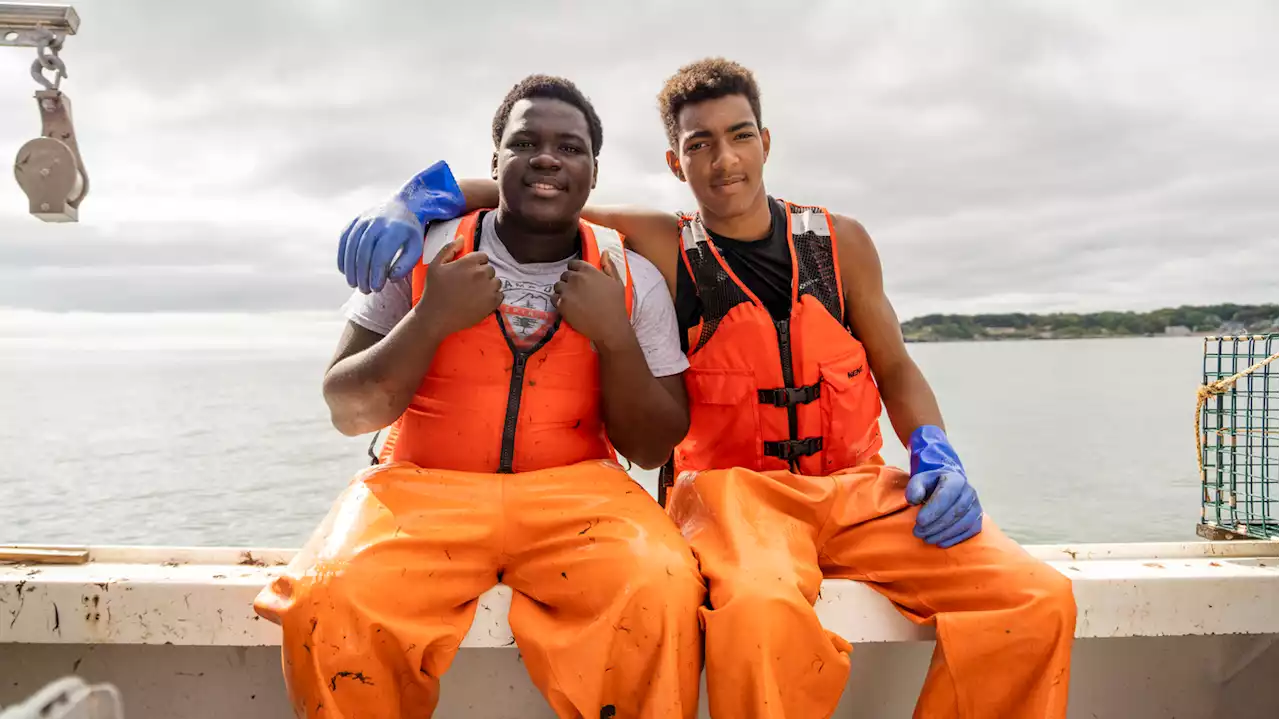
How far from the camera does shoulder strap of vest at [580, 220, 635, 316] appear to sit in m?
2.17

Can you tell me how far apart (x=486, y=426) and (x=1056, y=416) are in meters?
16.7

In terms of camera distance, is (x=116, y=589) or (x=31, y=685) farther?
(x=31, y=685)

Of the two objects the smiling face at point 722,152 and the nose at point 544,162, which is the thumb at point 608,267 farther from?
the smiling face at point 722,152

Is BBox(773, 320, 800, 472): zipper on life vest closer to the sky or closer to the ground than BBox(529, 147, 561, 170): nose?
closer to the ground

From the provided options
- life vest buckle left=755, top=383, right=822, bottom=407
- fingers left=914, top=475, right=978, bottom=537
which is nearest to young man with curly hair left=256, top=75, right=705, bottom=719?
life vest buckle left=755, top=383, right=822, bottom=407

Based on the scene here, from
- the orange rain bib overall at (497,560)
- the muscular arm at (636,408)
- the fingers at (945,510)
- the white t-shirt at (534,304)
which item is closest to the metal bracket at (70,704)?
the orange rain bib overall at (497,560)

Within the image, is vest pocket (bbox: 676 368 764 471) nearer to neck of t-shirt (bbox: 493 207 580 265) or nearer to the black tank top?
the black tank top

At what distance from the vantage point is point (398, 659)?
1570 millimetres

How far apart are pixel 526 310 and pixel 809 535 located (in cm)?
91

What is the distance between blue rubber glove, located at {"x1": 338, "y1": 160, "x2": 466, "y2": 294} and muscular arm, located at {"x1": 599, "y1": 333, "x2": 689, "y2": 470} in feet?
1.83

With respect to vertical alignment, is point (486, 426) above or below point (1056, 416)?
above

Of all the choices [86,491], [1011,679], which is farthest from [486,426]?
[86,491]

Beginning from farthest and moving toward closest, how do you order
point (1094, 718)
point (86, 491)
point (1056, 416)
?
point (1056, 416)
point (86, 491)
point (1094, 718)

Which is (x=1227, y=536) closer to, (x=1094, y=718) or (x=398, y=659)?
(x=1094, y=718)
